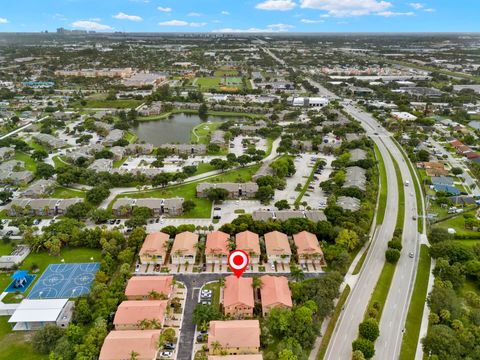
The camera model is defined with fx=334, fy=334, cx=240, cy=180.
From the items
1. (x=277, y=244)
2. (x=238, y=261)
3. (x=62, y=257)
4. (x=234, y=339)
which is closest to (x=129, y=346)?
(x=234, y=339)

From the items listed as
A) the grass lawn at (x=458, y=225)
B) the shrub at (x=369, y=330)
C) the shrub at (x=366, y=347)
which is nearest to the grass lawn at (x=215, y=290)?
the shrub at (x=366, y=347)

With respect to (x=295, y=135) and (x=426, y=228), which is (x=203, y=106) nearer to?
(x=295, y=135)

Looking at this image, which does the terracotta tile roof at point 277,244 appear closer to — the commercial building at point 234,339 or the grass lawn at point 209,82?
the commercial building at point 234,339

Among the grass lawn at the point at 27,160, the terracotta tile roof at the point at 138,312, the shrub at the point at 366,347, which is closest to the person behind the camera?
the shrub at the point at 366,347

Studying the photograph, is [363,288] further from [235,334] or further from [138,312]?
[138,312]

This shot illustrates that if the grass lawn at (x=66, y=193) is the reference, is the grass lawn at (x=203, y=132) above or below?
above

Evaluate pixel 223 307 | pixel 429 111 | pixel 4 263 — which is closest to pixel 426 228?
pixel 223 307

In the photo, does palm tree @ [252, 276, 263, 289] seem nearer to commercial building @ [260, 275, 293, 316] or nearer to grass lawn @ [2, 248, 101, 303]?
commercial building @ [260, 275, 293, 316]
